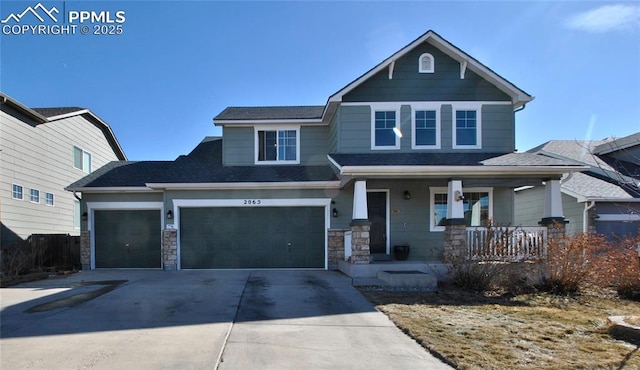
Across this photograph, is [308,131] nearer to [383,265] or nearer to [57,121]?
[383,265]

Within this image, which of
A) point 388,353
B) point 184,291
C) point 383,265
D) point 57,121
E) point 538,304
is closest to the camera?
point 388,353

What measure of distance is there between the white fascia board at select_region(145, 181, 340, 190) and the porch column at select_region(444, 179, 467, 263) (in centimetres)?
363

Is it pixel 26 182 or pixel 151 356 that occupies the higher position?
pixel 26 182

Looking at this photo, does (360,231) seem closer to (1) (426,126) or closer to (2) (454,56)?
(1) (426,126)

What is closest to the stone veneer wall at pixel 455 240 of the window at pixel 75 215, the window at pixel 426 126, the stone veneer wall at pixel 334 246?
the window at pixel 426 126

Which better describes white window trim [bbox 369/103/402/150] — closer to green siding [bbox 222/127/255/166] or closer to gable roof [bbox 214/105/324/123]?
gable roof [bbox 214/105/324/123]

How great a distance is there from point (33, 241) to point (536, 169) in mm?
15732

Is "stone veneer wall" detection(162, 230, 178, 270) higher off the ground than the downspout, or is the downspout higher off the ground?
the downspout

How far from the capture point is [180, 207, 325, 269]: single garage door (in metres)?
14.6

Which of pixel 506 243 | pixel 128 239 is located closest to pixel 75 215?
pixel 128 239

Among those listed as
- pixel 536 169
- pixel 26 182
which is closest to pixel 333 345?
pixel 536 169

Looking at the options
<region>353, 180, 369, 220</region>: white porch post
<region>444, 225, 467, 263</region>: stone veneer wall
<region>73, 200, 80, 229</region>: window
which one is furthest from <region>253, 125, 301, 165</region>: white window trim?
<region>73, 200, 80, 229</region>: window

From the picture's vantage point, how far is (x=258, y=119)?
1572 centimetres

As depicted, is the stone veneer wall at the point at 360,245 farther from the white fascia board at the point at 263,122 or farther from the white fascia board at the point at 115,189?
the white fascia board at the point at 115,189
